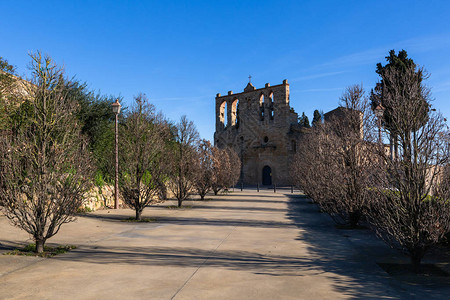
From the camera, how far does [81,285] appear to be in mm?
5074

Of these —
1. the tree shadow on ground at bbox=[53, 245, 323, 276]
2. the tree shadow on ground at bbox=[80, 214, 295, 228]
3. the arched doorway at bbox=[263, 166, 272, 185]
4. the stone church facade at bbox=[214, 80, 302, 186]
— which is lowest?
the tree shadow on ground at bbox=[80, 214, 295, 228]

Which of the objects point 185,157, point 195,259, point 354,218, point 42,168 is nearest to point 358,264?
point 195,259

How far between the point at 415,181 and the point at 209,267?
402cm

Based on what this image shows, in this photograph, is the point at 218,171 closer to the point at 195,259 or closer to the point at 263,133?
the point at 195,259

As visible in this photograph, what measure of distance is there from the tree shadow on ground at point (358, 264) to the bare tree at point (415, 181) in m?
0.78

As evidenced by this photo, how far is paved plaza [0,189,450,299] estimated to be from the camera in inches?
190

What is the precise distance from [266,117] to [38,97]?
42.9m

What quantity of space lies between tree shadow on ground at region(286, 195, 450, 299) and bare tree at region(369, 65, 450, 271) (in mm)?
779

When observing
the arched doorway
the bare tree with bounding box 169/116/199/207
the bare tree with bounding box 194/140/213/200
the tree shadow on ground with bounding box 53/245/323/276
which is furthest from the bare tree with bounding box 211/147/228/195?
the arched doorway

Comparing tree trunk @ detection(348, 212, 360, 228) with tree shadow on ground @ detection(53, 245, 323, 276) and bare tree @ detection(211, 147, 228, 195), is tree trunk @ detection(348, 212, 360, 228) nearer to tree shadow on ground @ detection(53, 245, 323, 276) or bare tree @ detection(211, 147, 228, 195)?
tree shadow on ground @ detection(53, 245, 323, 276)

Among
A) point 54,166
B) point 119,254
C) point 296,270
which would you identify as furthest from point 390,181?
point 54,166

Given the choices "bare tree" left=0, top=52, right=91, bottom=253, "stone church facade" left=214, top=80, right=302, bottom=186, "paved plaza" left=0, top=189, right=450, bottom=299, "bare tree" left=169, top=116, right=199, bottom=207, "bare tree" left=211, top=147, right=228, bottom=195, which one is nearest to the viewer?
"paved plaza" left=0, top=189, right=450, bottom=299

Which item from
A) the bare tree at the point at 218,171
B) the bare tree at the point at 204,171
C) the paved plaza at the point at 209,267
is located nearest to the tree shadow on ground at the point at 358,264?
the paved plaza at the point at 209,267

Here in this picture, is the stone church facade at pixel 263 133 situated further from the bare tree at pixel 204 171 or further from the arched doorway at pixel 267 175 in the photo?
the bare tree at pixel 204 171
